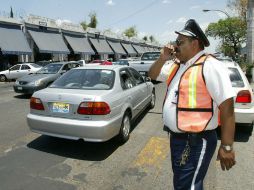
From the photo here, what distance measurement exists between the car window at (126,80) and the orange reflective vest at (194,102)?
3.71 metres

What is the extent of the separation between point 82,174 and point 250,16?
61.3ft

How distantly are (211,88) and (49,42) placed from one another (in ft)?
104

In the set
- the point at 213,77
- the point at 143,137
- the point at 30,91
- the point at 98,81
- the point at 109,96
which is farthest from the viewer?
the point at 30,91

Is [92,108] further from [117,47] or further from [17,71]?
[117,47]

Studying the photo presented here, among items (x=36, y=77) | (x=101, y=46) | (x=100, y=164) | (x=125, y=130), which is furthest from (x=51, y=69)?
(x=101, y=46)

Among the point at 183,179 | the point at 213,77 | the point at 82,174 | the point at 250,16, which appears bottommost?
the point at 82,174

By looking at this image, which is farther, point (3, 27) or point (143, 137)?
point (3, 27)

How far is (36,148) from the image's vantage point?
18.1 ft

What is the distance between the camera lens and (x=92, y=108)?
4.96m

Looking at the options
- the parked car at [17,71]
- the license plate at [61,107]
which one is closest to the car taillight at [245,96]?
the license plate at [61,107]

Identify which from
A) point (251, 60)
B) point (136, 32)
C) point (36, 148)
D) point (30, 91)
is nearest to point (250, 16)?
point (251, 60)

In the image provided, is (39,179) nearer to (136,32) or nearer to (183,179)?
(183,179)

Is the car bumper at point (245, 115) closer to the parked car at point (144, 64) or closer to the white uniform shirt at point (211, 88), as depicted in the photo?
the white uniform shirt at point (211, 88)

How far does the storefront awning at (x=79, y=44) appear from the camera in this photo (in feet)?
119
